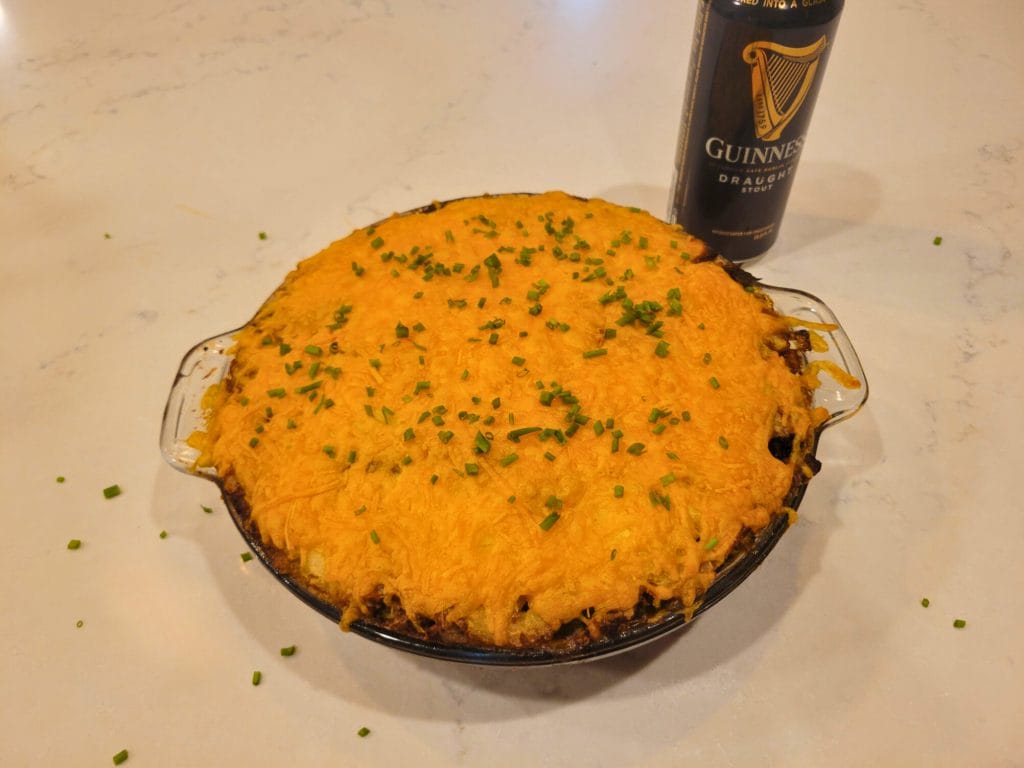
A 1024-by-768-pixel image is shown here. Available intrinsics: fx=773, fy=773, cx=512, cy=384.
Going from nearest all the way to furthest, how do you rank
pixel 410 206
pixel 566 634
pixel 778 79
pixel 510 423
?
1. pixel 566 634
2. pixel 510 423
3. pixel 778 79
4. pixel 410 206

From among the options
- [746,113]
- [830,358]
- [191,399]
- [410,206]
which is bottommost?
[410,206]

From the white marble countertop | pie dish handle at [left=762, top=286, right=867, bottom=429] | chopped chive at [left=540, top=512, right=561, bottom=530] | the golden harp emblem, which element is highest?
the golden harp emblem

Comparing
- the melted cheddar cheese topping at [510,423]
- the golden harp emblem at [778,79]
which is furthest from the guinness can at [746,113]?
the melted cheddar cheese topping at [510,423]

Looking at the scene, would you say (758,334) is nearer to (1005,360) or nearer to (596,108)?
(1005,360)

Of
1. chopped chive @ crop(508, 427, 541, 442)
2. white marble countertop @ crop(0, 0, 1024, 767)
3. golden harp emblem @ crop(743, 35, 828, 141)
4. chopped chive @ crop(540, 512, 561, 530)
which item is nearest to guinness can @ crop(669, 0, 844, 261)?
golden harp emblem @ crop(743, 35, 828, 141)

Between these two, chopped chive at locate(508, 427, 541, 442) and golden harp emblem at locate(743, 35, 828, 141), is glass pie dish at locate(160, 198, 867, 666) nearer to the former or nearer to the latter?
chopped chive at locate(508, 427, 541, 442)

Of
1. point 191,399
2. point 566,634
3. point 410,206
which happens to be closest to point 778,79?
point 410,206

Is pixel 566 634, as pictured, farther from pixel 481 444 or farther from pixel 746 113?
pixel 746 113
